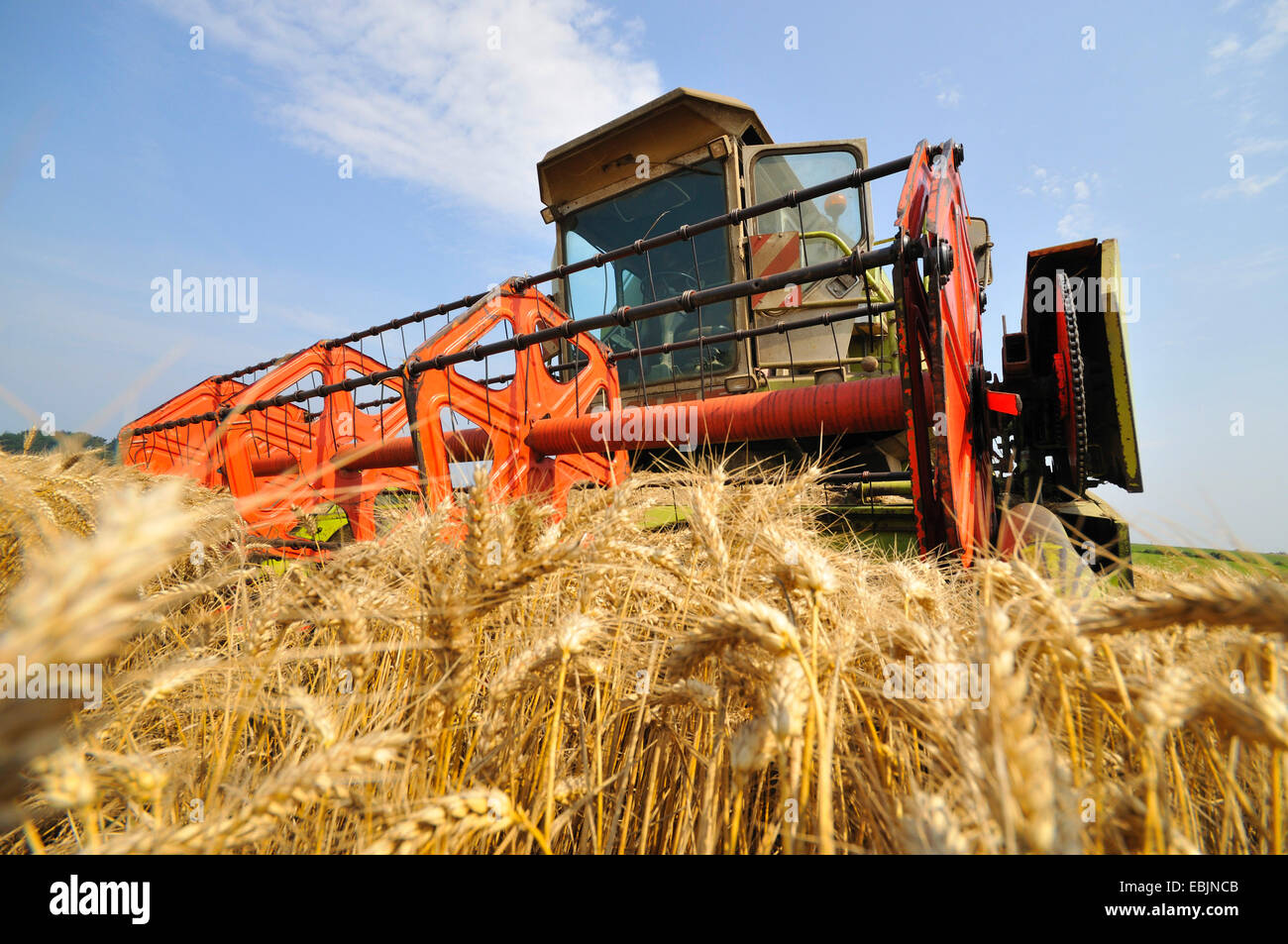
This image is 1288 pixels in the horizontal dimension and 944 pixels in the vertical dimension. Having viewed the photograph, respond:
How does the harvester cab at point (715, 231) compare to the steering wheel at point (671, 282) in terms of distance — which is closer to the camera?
the harvester cab at point (715, 231)

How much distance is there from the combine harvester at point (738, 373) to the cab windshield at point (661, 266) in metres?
0.02

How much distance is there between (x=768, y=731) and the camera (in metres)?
0.61

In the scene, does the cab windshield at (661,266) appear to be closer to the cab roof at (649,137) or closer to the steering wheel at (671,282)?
the steering wheel at (671,282)

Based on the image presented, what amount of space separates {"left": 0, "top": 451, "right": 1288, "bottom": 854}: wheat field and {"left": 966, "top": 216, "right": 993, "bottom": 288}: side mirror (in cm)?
488

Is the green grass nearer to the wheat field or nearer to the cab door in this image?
the wheat field

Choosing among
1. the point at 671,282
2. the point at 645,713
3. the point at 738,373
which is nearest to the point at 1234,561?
the point at 645,713

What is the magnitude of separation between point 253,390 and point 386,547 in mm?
3675

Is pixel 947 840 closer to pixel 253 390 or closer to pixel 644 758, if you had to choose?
pixel 644 758

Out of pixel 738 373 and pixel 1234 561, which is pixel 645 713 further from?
pixel 738 373

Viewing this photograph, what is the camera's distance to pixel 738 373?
4863 millimetres

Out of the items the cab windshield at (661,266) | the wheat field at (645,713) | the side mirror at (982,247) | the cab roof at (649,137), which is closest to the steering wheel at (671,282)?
the cab windshield at (661,266)

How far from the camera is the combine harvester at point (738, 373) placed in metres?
2.04

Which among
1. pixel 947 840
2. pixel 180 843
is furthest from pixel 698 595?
pixel 180 843

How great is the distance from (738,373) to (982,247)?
256 cm
